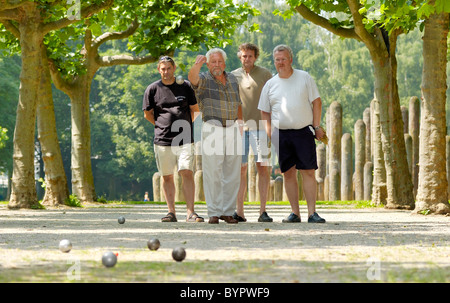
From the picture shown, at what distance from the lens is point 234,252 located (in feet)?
23.8

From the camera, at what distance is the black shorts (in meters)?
11.2

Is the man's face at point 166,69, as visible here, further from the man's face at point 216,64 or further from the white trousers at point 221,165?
the white trousers at point 221,165

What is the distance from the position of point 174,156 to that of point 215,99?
1025 millimetres

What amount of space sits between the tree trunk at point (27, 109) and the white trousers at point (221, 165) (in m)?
5.82

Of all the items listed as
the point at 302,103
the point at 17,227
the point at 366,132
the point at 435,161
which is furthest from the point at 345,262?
the point at 366,132

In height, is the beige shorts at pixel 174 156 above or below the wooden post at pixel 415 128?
below

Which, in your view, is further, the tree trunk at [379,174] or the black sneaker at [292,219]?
the tree trunk at [379,174]

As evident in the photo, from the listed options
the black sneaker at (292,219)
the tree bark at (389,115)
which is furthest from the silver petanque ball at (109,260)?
the tree bark at (389,115)

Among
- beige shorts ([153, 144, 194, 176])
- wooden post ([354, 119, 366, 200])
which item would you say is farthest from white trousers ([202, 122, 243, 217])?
wooden post ([354, 119, 366, 200])

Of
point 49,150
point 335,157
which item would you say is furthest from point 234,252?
point 335,157

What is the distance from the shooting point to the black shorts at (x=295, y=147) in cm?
1116

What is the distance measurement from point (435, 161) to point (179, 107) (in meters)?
4.70

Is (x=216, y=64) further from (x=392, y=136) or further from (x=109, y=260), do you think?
(x=392, y=136)
